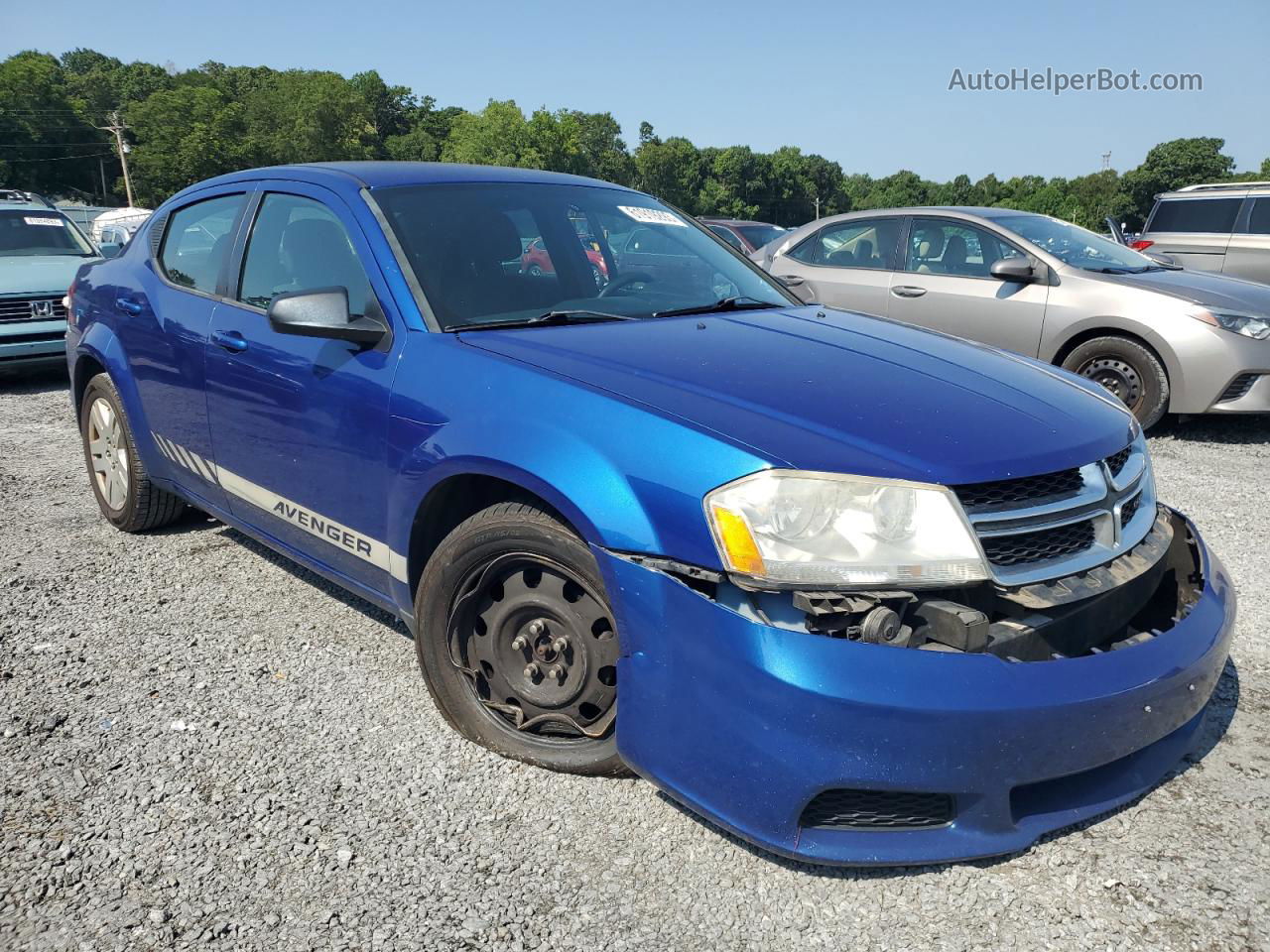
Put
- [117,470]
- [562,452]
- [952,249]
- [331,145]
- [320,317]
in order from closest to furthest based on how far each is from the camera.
→ 1. [562,452]
2. [320,317]
3. [117,470]
4. [952,249]
5. [331,145]

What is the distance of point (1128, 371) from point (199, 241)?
5.75 metres

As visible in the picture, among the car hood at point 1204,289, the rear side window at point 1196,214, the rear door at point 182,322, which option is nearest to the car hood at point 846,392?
the rear door at point 182,322

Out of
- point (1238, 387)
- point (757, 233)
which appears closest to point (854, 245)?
point (1238, 387)

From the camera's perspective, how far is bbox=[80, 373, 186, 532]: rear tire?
13.8 ft

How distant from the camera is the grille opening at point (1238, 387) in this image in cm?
610

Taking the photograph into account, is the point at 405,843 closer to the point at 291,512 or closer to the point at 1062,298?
the point at 291,512

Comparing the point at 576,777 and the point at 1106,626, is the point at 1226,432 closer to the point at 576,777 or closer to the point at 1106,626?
the point at 1106,626

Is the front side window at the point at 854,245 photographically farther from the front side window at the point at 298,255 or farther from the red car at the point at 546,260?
the front side window at the point at 298,255

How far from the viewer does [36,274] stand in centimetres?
866

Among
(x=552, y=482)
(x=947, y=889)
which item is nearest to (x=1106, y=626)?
(x=947, y=889)

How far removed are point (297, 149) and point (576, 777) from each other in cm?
10288

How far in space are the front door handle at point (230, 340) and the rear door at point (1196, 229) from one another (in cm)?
1190

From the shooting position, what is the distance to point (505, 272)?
295cm

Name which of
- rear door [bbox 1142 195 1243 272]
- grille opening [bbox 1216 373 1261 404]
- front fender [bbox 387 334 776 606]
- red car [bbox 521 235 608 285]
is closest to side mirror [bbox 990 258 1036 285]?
grille opening [bbox 1216 373 1261 404]
